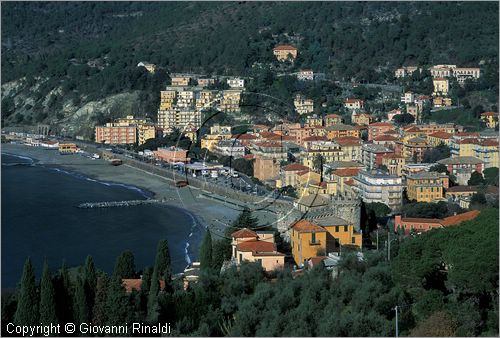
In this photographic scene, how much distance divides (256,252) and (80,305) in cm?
212

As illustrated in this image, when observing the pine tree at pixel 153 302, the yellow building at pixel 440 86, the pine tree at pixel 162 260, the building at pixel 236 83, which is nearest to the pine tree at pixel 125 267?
the pine tree at pixel 162 260

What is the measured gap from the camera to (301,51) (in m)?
30.5

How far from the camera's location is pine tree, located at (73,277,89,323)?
24.4ft

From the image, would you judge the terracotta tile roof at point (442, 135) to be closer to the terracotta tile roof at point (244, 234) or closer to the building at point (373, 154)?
the building at point (373, 154)

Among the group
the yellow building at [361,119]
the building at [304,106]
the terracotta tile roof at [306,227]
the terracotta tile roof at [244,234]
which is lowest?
the terracotta tile roof at [244,234]

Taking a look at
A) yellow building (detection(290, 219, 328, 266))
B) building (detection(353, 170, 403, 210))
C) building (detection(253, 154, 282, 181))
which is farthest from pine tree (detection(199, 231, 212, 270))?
building (detection(253, 154, 282, 181))

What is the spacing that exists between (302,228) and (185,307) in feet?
9.03

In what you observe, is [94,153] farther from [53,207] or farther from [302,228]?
[302,228]

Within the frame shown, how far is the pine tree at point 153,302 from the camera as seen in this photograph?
715 centimetres

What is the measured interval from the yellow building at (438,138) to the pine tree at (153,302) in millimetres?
12493

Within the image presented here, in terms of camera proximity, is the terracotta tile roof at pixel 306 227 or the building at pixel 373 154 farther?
the building at pixel 373 154

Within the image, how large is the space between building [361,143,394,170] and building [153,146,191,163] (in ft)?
10.5

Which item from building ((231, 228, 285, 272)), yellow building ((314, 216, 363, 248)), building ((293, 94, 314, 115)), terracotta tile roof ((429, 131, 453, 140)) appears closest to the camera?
building ((231, 228, 285, 272))

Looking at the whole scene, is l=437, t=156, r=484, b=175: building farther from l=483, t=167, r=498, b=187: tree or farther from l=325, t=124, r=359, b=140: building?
l=325, t=124, r=359, b=140: building
